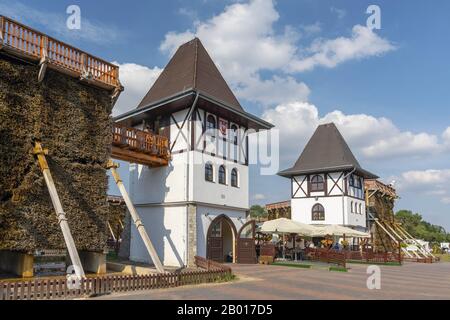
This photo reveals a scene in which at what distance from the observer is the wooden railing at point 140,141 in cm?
Result: 2025

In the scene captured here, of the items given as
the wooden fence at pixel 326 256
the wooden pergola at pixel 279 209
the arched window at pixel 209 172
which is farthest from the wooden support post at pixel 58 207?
the wooden pergola at pixel 279 209

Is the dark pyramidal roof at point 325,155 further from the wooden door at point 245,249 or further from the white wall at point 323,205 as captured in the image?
the wooden door at point 245,249

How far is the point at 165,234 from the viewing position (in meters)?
22.4

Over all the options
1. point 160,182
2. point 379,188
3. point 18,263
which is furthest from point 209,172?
point 379,188

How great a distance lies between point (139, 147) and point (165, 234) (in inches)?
196

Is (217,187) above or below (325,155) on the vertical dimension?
below

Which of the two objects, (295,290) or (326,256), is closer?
(295,290)

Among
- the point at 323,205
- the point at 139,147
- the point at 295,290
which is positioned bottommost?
the point at 295,290

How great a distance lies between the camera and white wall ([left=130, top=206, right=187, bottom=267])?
21.5 metres

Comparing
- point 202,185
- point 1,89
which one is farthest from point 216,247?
point 1,89

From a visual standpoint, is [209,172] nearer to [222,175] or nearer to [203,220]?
[222,175]

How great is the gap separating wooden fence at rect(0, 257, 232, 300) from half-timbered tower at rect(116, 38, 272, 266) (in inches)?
294
